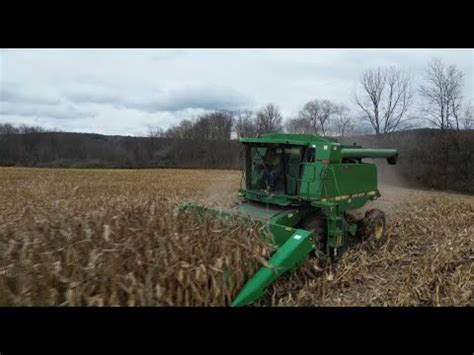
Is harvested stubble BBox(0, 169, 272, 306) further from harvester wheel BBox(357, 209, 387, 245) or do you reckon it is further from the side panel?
harvester wheel BBox(357, 209, 387, 245)

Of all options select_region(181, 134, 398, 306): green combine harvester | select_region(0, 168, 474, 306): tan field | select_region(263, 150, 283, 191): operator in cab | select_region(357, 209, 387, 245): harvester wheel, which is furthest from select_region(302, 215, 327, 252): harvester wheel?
select_region(357, 209, 387, 245): harvester wheel

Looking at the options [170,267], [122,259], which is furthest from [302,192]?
[122,259]

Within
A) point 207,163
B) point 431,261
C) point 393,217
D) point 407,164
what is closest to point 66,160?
point 207,163

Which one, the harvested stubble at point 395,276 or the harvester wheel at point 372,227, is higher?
the harvester wheel at point 372,227

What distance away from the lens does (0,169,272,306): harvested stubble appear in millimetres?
3430

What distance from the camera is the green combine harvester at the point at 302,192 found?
19.4 ft

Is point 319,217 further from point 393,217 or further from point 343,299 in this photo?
point 393,217

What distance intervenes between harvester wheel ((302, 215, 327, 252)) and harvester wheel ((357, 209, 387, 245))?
56.4 inches

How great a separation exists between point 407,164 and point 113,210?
2478 centimetres

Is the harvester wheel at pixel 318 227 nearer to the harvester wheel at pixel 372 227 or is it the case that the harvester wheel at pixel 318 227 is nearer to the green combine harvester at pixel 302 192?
the green combine harvester at pixel 302 192

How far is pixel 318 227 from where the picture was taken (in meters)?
6.10

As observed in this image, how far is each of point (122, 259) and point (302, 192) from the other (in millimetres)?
3418

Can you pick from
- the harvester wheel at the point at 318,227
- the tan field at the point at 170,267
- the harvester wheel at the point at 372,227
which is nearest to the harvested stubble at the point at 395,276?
the tan field at the point at 170,267

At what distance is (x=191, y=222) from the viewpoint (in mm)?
5051
